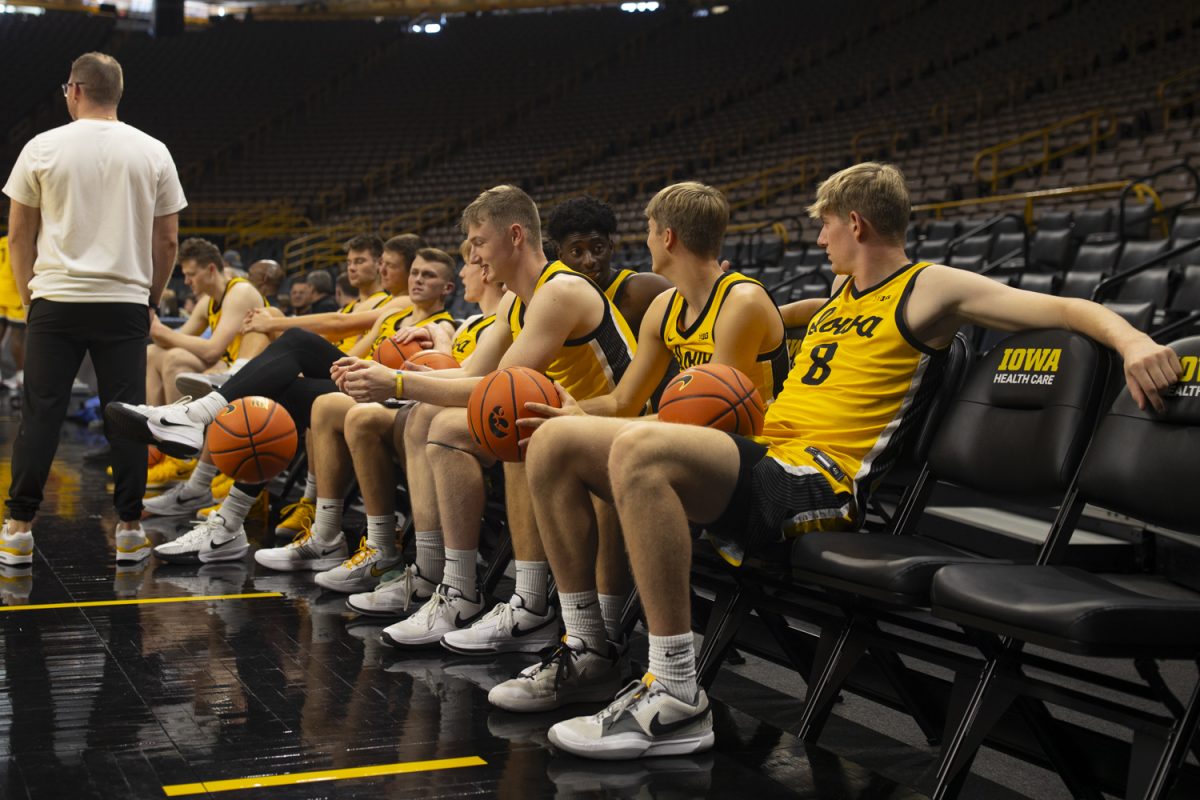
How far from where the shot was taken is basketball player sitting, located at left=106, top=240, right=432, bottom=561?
3479 mm

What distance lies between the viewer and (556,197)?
1652cm

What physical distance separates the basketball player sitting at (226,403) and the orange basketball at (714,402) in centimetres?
180

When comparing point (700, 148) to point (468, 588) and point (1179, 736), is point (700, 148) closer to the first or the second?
point (468, 588)

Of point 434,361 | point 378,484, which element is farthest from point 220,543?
point 434,361

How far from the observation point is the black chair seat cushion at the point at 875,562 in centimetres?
184

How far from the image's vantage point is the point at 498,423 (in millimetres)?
2539

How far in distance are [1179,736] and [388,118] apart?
2115 cm

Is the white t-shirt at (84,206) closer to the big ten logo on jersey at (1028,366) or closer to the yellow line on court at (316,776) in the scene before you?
the yellow line on court at (316,776)

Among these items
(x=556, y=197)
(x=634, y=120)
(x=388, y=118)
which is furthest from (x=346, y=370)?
(x=388, y=118)

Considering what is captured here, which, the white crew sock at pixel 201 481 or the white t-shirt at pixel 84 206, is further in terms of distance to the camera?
the white crew sock at pixel 201 481

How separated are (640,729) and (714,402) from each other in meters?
0.64

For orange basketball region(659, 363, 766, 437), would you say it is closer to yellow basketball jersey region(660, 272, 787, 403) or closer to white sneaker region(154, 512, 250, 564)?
yellow basketball jersey region(660, 272, 787, 403)

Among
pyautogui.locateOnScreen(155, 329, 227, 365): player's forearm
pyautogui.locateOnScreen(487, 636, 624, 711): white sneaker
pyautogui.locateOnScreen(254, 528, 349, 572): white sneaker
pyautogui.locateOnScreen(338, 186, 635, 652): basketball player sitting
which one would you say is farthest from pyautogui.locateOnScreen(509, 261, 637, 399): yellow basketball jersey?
pyautogui.locateOnScreen(155, 329, 227, 365): player's forearm

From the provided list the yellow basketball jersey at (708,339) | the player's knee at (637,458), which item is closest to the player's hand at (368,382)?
the yellow basketball jersey at (708,339)
